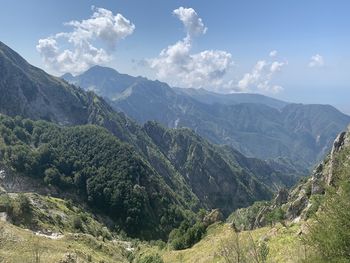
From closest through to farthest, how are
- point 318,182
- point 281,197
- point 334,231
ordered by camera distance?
point 334,231
point 318,182
point 281,197

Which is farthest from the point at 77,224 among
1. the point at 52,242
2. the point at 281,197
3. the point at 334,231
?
the point at 334,231

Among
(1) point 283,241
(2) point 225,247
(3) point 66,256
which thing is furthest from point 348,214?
(3) point 66,256

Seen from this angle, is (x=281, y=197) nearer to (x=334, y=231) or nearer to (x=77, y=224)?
(x=77, y=224)

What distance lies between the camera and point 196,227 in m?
129

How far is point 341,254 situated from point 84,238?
84.7 m

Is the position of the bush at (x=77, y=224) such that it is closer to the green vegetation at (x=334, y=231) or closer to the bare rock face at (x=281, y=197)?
the bare rock face at (x=281, y=197)

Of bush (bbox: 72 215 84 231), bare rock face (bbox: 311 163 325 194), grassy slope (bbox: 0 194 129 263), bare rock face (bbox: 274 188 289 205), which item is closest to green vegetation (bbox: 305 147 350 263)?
grassy slope (bbox: 0 194 129 263)

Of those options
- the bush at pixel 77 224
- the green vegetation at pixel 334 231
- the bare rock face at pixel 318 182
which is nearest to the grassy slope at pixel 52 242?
the bush at pixel 77 224

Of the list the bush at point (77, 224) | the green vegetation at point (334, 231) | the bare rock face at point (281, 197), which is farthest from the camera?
the bare rock face at point (281, 197)

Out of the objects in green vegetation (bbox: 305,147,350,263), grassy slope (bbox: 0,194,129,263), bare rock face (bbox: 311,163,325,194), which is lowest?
grassy slope (bbox: 0,194,129,263)

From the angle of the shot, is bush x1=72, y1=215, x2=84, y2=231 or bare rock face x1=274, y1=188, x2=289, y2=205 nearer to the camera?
bush x1=72, y1=215, x2=84, y2=231

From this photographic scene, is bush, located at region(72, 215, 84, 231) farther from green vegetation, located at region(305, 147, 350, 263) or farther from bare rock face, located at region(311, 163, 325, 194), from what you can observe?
green vegetation, located at region(305, 147, 350, 263)

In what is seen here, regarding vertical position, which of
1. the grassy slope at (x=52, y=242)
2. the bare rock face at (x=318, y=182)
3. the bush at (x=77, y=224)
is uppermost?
the bare rock face at (x=318, y=182)

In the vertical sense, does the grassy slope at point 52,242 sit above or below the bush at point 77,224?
above
